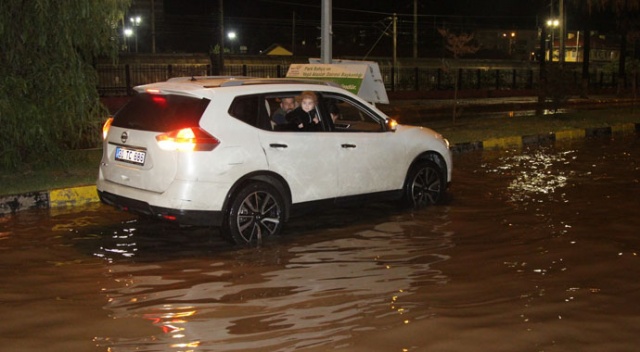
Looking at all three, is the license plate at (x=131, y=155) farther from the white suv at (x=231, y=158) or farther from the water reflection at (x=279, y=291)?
the water reflection at (x=279, y=291)

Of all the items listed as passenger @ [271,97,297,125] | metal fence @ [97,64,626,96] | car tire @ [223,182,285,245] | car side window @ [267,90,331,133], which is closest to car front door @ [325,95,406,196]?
car side window @ [267,90,331,133]

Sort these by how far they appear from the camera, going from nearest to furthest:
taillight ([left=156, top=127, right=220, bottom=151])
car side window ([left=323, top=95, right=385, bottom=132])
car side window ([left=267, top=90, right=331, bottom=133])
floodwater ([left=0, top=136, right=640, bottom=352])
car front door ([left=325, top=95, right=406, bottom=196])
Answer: floodwater ([left=0, top=136, right=640, bottom=352]) < taillight ([left=156, top=127, right=220, bottom=151]) < car side window ([left=267, top=90, right=331, bottom=133]) < car front door ([left=325, top=95, right=406, bottom=196]) < car side window ([left=323, top=95, right=385, bottom=132])

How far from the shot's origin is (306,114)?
762cm

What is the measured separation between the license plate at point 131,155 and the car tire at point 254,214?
37.8 inches

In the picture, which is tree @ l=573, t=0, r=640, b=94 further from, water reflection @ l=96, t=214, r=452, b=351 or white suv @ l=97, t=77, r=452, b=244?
water reflection @ l=96, t=214, r=452, b=351

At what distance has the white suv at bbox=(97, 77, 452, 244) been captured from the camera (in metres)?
6.57

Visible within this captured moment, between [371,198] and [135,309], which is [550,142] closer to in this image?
[371,198]

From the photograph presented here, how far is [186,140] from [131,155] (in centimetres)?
72

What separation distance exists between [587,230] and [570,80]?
53.1ft

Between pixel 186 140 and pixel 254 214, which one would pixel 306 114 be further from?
pixel 186 140

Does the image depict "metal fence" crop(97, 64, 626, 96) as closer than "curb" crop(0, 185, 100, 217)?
No

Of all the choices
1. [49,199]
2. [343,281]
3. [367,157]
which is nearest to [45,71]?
[49,199]

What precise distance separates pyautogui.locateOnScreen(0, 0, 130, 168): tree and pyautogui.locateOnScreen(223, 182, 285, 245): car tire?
4.58 meters

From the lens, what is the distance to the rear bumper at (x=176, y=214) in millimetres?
6551
